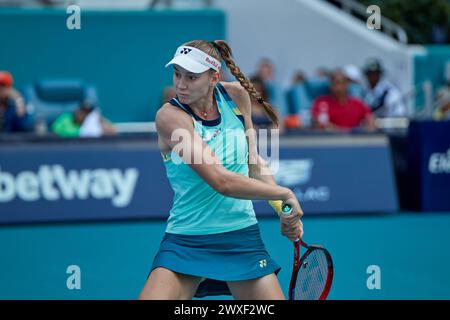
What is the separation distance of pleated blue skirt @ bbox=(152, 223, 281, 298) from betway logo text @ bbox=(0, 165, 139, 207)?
5577 mm

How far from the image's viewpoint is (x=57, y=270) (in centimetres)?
745

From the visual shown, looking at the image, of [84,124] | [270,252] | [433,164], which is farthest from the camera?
[84,124]

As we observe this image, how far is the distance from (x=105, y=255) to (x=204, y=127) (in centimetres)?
432

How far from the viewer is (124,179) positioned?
384 inches

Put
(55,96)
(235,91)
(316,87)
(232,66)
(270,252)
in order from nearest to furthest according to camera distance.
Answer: (232,66), (235,91), (270,252), (55,96), (316,87)

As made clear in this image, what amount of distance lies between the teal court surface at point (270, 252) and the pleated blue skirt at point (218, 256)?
239 centimetres

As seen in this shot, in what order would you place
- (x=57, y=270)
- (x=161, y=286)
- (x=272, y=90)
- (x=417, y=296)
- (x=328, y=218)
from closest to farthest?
(x=161, y=286) < (x=417, y=296) < (x=57, y=270) < (x=328, y=218) < (x=272, y=90)

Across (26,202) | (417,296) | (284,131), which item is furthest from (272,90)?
(417,296)

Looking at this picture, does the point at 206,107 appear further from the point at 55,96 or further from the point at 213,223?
the point at 55,96

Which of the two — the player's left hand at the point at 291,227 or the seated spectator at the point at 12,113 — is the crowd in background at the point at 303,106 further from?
the player's left hand at the point at 291,227

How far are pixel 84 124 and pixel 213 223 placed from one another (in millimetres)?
7671

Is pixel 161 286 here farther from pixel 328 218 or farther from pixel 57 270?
pixel 328 218

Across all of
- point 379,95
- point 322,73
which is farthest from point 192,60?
point 322,73
